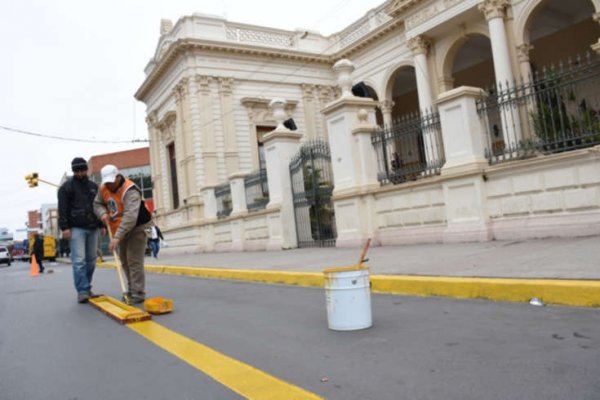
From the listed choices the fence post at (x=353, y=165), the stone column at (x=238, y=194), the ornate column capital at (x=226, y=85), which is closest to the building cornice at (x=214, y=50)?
the ornate column capital at (x=226, y=85)

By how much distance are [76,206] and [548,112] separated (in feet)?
22.7

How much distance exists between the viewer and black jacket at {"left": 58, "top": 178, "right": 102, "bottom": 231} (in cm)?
648

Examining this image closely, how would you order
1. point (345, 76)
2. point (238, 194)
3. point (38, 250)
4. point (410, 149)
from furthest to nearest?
point (38, 250) < point (238, 194) < point (345, 76) < point (410, 149)

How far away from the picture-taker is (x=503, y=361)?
9.17ft

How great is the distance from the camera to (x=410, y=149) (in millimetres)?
9305

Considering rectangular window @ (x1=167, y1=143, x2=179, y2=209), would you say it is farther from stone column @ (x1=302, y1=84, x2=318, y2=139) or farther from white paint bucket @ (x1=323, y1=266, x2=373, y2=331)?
white paint bucket @ (x1=323, y1=266, x2=373, y2=331)

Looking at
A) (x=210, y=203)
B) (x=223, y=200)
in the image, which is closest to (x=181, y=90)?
(x=210, y=203)

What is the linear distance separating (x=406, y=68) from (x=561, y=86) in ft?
55.9

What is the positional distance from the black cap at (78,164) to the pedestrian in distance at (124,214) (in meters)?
0.76

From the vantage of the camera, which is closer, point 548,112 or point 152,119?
point 548,112

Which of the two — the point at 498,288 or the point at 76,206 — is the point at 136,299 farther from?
the point at 498,288

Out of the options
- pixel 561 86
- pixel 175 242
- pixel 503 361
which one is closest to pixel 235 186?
pixel 175 242

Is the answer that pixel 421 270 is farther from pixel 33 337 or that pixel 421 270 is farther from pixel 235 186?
pixel 235 186

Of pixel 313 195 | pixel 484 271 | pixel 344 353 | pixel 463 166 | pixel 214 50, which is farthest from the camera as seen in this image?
pixel 214 50
